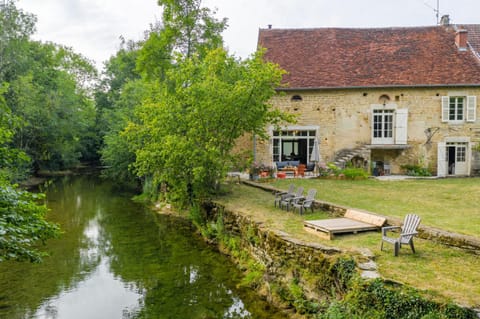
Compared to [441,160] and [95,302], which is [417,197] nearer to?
[441,160]

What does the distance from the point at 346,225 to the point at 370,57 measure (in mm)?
13920

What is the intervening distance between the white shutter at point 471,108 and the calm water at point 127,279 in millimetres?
14149

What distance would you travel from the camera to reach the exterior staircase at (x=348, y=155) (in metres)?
18.6

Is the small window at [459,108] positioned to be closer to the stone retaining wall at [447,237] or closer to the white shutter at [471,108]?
the white shutter at [471,108]

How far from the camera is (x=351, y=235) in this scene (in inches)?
341

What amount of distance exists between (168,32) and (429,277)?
A: 16257 millimetres

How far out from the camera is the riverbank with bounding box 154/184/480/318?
5744 mm

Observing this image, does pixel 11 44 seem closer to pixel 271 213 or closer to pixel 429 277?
pixel 271 213

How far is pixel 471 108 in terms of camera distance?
1855 cm

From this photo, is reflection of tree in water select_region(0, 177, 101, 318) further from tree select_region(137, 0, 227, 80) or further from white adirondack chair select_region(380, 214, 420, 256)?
tree select_region(137, 0, 227, 80)

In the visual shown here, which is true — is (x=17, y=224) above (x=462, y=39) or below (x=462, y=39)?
below

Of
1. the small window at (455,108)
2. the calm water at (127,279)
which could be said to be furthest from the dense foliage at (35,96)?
the small window at (455,108)

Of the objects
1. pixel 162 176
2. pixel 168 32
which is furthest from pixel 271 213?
pixel 168 32

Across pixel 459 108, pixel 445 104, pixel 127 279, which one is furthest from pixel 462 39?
pixel 127 279
